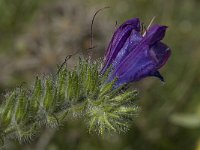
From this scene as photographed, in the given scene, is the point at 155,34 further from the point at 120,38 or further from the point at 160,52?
the point at 120,38

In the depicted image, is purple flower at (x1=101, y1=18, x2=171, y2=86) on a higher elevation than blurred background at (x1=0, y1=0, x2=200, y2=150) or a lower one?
lower

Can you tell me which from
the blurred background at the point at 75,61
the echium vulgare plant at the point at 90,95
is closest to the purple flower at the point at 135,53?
the echium vulgare plant at the point at 90,95

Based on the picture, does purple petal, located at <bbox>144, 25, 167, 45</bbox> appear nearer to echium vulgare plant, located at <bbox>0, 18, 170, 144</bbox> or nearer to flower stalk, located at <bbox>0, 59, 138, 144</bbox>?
echium vulgare plant, located at <bbox>0, 18, 170, 144</bbox>

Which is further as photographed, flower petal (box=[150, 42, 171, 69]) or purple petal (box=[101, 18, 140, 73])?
purple petal (box=[101, 18, 140, 73])

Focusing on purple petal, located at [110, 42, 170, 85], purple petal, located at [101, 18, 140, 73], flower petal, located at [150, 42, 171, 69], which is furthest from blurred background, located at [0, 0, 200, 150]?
flower petal, located at [150, 42, 171, 69]

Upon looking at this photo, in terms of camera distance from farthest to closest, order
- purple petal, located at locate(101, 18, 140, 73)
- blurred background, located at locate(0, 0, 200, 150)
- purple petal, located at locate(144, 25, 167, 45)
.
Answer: blurred background, located at locate(0, 0, 200, 150), purple petal, located at locate(101, 18, 140, 73), purple petal, located at locate(144, 25, 167, 45)

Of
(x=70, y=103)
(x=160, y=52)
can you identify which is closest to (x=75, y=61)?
(x=70, y=103)

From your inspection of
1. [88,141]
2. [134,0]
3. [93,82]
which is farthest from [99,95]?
[134,0]
